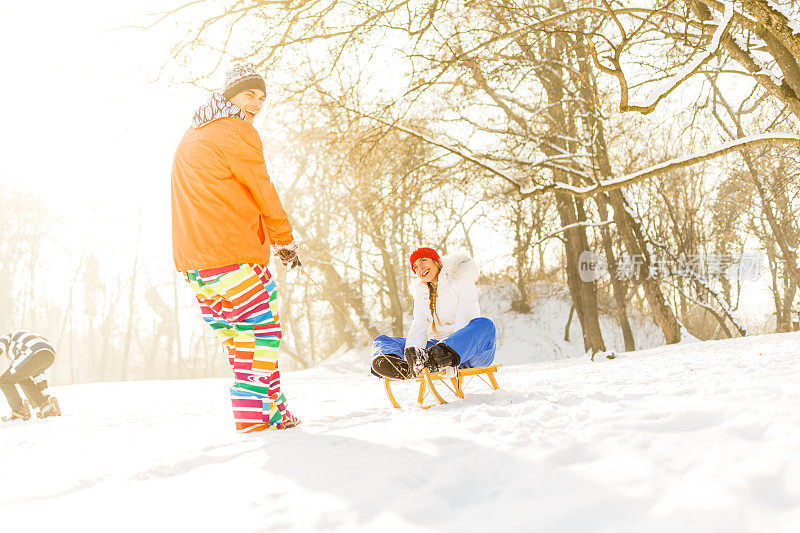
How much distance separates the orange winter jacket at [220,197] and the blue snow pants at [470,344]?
3.57 ft

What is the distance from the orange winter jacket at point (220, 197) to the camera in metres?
3.03

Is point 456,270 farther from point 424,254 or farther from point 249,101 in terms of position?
point 249,101

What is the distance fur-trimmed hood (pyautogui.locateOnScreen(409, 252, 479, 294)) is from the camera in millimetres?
3951

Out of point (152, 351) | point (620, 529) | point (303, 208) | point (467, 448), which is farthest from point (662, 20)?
point (152, 351)

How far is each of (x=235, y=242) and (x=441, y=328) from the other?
1654mm

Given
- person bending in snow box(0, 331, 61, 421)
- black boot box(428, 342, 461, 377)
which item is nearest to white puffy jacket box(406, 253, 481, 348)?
black boot box(428, 342, 461, 377)

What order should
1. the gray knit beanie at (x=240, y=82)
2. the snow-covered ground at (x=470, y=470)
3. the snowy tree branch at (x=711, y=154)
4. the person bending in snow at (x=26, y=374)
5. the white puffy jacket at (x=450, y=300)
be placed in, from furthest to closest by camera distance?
the snowy tree branch at (x=711, y=154) < the person bending in snow at (x=26, y=374) < the white puffy jacket at (x=450, y=300) < the gray knit beanie at (x=240, y=82) < the snow-covered ground at (x=470, y=470)

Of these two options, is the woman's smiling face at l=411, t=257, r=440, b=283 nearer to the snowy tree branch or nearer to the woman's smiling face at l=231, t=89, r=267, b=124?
the woman's smiling face at l=231, t=89, r=267, b=124

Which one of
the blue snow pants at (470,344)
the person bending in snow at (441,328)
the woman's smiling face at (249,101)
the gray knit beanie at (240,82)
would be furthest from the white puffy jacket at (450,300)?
the gray knit beanie at (240,82)

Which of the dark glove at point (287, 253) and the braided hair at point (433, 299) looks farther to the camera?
the braided hair at point (433, 299)

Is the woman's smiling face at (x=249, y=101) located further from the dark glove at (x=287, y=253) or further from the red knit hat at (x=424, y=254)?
the red knit hat at (x=424, y=254)

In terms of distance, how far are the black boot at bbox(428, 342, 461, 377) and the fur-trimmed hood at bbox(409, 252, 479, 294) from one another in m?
0.60

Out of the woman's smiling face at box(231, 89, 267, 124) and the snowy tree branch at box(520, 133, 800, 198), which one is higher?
the woman's smiling face at box(231, 89, 267, 124)

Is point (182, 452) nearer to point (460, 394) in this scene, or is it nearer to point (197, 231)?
point (197, 231)
